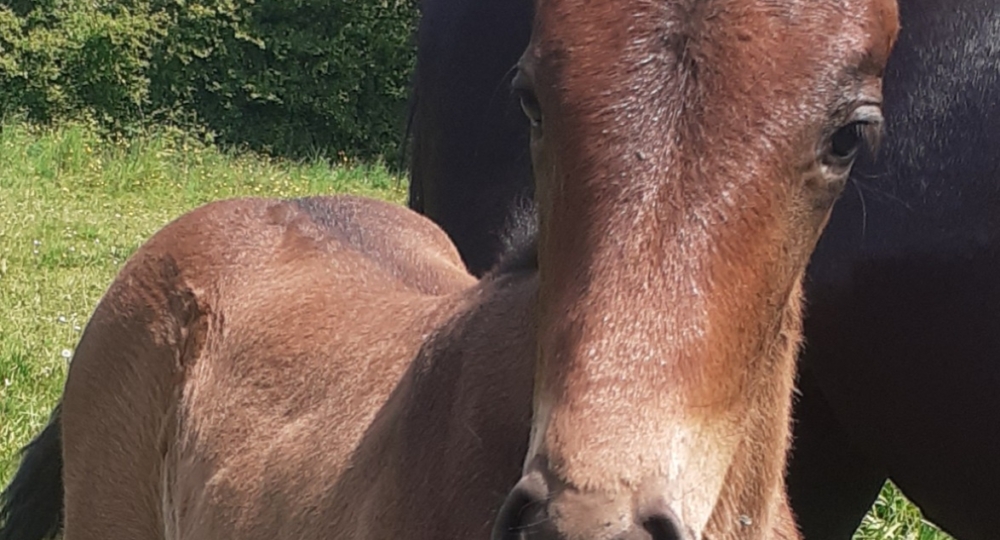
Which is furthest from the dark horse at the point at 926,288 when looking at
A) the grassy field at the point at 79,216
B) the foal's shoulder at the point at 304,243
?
the grassy field at the point at 79,216

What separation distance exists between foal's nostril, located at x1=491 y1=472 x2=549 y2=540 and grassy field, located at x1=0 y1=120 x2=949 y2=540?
240cm

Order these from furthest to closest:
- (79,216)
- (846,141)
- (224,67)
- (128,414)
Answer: (224,67) → (79,216) → (128,414) → (846,141)

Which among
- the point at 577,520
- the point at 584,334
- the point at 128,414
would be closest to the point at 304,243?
the point at 128,414

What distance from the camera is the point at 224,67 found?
13766mm

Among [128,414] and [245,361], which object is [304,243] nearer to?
[245,361]

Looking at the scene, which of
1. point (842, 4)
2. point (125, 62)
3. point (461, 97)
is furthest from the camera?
point (125, 62)

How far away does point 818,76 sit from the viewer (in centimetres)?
149

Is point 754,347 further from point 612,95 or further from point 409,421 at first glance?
point 409,421

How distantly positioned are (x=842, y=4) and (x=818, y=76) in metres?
0.12

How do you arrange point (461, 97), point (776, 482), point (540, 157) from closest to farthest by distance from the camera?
point (540, 157) < point (776, 482) < point (461, 97)

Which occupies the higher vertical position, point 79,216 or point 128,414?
point 128,414

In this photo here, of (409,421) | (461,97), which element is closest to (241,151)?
(461,97)

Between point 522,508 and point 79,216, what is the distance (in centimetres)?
719

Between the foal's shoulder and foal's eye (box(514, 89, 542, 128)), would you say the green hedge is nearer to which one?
the foal's shoulder
